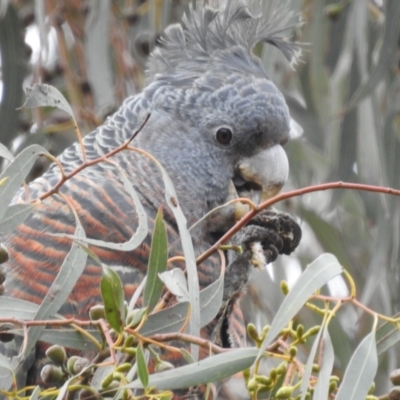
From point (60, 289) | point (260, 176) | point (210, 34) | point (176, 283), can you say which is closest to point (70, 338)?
point (60, 289)

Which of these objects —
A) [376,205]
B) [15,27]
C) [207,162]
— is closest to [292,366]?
[207,162]

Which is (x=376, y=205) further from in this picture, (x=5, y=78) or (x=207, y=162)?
(x=5, y=78)

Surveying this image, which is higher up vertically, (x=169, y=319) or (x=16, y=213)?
(x=16, y=213)

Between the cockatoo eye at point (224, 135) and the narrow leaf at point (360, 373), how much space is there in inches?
40.1

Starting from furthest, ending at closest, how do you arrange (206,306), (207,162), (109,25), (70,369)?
(109,25), (207,162), (206,306), (70,369)

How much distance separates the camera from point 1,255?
1.25 meters

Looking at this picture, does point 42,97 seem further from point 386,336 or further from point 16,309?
point 386,336

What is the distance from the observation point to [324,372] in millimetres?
1207

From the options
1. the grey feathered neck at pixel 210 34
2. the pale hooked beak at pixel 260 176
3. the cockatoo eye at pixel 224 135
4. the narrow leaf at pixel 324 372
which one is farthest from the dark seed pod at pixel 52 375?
the grey feathered neck at pixel 210 34

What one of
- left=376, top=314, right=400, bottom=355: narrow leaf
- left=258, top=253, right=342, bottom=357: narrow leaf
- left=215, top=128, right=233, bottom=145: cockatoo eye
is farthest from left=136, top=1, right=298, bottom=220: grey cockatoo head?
left=258, top=253, right=342, bottom=357: narrow leaf

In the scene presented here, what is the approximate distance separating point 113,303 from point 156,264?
0.50 feet

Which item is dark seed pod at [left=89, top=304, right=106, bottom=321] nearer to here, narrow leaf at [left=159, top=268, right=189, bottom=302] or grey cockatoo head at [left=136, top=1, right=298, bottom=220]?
narrow leaf at [left=159, top=268, right=189, bottom=302]

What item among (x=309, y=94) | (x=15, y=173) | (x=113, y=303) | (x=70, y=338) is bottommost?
(x=309, y=94)

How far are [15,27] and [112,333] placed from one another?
171 cm
